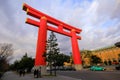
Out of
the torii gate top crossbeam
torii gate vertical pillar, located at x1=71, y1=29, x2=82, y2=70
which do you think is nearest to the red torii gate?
the torii gate top crossbeam

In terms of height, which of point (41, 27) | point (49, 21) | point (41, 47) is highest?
point (49, 21)

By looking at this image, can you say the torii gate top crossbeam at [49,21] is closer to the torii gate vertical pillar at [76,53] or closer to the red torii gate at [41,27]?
the red torii gate at [41,27]

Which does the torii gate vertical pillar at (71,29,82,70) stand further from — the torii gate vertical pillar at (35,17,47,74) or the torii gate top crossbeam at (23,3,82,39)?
the torii gate vertical pillar at (35,17,47,74)

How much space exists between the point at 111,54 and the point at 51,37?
60526 millimetres

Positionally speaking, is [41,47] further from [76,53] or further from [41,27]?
[76,53]

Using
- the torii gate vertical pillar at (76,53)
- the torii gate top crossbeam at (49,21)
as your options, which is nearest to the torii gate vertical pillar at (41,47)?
the torii gate top crossbeam at (49,21)

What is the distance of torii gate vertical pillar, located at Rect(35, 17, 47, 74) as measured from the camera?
32.2 metres

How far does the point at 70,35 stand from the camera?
42.7 meters

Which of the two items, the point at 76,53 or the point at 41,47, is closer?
the point at 41,47

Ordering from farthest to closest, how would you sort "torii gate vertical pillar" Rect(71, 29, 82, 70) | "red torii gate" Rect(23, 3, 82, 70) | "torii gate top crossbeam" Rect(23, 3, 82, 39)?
"torii gate vertical pillar" Rect(71, 29, 82, 70), "red torii gate" Rect(23, 3, 82, 70), "torii gate top crossbeam" Rect(23, 3, 82, 39)

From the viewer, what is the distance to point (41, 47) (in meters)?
33.2

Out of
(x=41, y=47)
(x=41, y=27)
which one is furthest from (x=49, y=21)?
(x=41, y=47)

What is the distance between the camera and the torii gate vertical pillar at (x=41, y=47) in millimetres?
32188

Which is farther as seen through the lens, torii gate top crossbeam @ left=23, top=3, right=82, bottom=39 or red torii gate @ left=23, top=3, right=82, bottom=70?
red torii gate @ left=23, top=3, right=82, bottom=70
